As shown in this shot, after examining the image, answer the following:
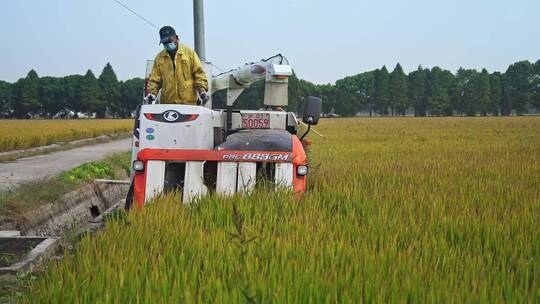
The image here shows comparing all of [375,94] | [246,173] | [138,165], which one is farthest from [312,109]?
[375,94]

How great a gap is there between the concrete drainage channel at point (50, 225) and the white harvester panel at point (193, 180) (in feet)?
3.07

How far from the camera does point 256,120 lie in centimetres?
655

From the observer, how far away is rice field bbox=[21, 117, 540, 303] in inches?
95.5

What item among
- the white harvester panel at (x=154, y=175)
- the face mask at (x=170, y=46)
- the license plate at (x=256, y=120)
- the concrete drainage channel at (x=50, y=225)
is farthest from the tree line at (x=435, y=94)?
the white harvester panel at (x=154, y=175)

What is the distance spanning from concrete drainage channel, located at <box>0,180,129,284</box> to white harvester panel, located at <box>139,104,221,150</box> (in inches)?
40.5

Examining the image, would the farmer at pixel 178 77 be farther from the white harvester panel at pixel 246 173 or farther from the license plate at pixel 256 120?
the white harvester panel at pixel 246 173

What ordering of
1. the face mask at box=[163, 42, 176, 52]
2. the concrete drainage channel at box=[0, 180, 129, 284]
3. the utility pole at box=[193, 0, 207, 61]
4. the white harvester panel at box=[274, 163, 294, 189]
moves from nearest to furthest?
the concrete drainage channel at box=[0, 180, 129, 284]
the white harvester panel at box=[274, 163, 294, 189]
the face mask at box=[163, 42, 176, 52]
the utility pole at box=[193, 0, 207, 61]

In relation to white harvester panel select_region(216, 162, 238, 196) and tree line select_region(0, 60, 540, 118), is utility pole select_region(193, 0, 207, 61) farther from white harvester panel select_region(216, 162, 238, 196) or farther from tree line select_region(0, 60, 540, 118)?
tree line select_region(0, 60, 540, 118)

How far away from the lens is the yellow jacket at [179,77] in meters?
6.05

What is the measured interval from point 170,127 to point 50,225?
9.15ft

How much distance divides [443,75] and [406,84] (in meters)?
20.2

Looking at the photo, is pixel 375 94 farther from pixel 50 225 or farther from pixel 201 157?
pixel 201 157

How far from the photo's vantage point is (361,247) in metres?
3.19

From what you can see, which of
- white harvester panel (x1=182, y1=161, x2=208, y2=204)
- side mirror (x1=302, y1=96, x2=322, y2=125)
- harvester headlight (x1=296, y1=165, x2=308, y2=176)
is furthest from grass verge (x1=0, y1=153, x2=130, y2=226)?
side mirror (x1=302, y1=96, x2=322, y2=125)
